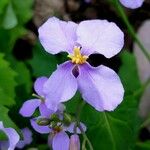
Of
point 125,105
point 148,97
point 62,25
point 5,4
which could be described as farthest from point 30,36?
point 62,25

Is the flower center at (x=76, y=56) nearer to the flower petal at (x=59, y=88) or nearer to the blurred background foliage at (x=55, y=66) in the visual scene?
the flower petal at (x=59, y=88)

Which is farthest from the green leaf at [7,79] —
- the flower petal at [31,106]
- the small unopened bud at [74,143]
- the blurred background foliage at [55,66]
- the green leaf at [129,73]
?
the small unopened bud at [74,143]

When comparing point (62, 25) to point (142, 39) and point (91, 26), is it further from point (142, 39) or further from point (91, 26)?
point (142, 39)

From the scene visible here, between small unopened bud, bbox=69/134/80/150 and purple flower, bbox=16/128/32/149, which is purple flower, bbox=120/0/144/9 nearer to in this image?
small unopened bud, bbox=69/134/80/150

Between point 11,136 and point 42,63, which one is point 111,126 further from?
point 42,63

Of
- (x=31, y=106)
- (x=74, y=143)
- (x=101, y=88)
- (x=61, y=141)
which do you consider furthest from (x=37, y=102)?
(x=101, y=88)
